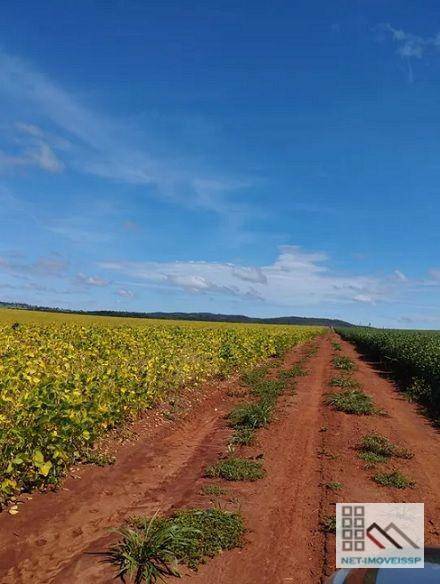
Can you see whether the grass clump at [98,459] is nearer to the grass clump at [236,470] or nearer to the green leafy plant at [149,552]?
the grass clump at [236,470]

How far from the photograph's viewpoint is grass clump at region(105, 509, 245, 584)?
202 inches

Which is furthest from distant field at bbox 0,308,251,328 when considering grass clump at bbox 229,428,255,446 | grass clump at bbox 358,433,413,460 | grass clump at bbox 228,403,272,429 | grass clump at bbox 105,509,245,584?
grass clump at bbox 105,509,245,584

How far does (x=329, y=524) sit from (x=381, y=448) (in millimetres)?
4363

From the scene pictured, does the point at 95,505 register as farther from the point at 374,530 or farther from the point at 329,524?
the point at 374,530

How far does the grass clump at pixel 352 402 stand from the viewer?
14.2 m

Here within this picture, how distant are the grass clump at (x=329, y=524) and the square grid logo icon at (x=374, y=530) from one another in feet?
0.20

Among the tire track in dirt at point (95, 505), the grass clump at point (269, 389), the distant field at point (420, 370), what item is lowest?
the tire track in dirt at point (95, 505)

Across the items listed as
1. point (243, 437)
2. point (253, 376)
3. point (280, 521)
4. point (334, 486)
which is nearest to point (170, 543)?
point (280, 521)

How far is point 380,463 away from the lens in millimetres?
9250

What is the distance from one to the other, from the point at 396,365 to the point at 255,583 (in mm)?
27867

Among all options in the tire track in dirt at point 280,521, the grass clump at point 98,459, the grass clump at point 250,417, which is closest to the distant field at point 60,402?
the grass clump at point 98,459

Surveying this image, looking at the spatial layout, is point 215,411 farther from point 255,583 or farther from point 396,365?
point 396,365

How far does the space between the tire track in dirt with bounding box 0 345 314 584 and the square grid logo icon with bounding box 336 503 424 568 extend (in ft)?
7.96

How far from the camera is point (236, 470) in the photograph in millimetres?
8391
